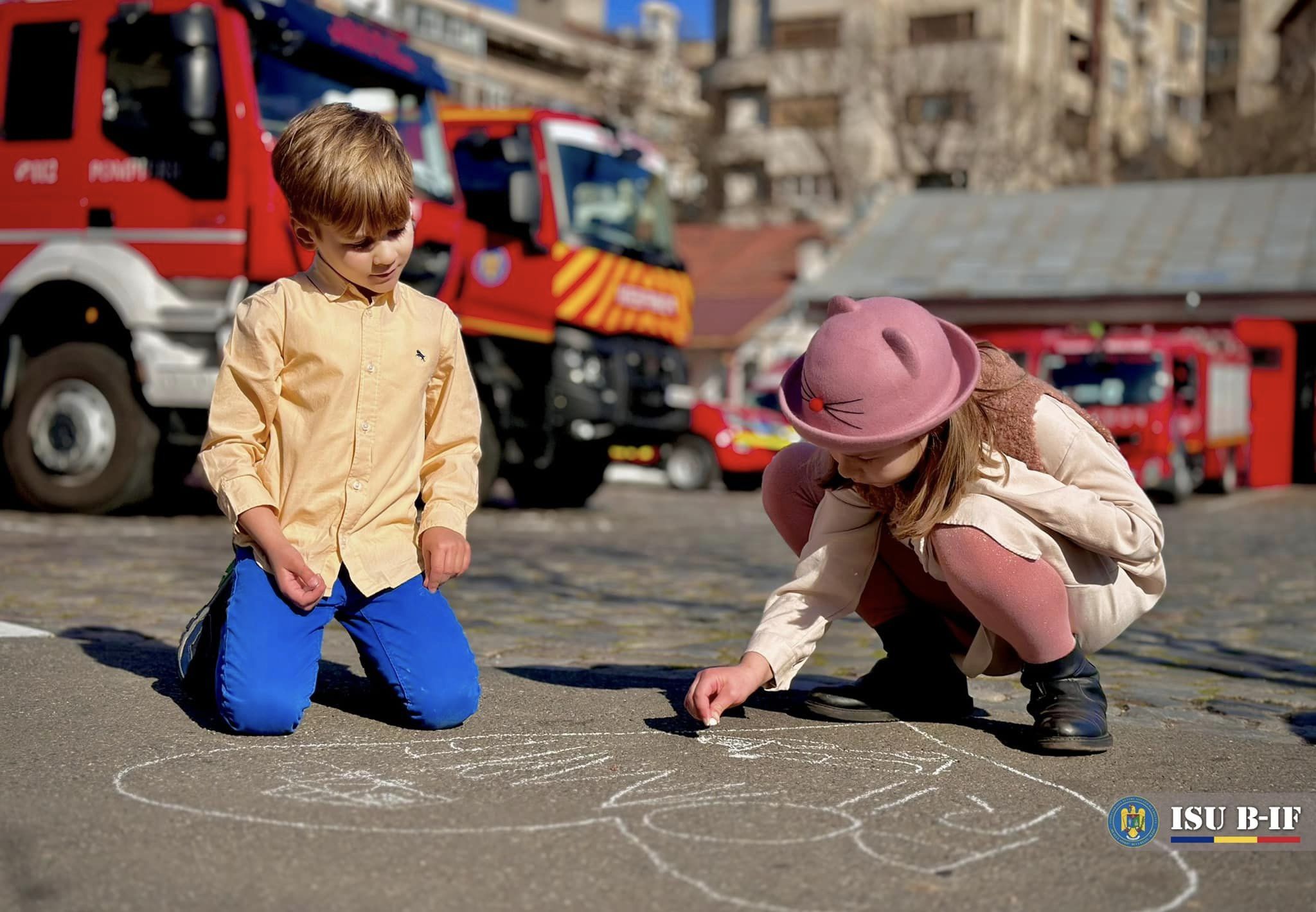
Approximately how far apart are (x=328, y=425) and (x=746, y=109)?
185ft

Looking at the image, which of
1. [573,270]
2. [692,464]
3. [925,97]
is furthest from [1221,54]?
[573,270]

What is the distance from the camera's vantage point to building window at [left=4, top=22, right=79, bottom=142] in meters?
9.97

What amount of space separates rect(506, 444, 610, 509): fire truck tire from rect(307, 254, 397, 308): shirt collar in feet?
30.6

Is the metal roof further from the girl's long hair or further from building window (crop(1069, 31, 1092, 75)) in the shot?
building window (crop(1069, 31, 1092, 75))

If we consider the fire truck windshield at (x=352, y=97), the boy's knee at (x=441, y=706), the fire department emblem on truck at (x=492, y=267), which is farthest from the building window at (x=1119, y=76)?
the boy's knee at (x=441, y=706)

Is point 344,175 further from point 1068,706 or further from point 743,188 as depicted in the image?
point 743,188

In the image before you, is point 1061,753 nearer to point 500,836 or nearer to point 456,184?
point 500,836

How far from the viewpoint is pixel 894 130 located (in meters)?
49.9

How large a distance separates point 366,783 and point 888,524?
1337 millimetres

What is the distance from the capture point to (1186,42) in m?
65.6

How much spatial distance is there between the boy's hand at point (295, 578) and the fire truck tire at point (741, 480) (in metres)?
15.1

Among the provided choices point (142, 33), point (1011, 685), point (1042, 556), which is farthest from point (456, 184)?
point (1042, 556)

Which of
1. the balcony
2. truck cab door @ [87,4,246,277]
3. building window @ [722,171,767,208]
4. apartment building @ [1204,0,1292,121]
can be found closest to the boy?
truck cab door @ [87,4,246,277]

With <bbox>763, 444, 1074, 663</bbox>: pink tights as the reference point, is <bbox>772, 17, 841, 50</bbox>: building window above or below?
above
